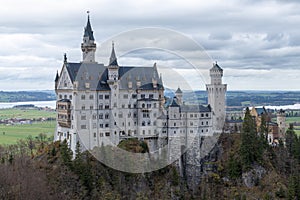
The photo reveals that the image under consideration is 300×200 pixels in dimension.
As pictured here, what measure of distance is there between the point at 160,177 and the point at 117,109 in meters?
12.3

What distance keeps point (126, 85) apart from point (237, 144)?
19611mm

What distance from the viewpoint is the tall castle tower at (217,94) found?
74312 mm

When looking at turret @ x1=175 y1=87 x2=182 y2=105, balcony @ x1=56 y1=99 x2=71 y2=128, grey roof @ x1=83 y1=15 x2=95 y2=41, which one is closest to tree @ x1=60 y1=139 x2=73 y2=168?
balcony @ x1=56 y1=99 x2=71 y2=128

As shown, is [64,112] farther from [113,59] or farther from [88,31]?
[88,31]

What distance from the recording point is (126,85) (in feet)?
232

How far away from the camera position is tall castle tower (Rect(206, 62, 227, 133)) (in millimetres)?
74312

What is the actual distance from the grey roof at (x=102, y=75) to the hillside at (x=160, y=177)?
10297mm

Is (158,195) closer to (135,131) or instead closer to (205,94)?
(135,131)

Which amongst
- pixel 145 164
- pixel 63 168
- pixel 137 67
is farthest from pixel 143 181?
pixel 137 67

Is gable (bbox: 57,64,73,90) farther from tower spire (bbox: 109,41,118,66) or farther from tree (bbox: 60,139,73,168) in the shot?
tree (bbox: 60,139,73,168)

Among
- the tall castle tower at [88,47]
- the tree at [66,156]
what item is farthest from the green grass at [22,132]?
the tree at [66,156]

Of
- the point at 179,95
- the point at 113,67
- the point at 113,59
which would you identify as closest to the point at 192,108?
the point at 179,95

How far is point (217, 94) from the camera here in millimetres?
74750

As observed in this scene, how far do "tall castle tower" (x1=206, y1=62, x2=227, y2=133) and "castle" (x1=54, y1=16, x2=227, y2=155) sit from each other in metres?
0.86
